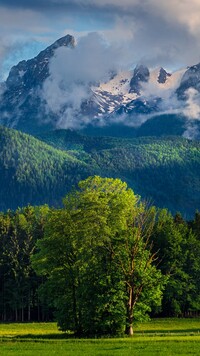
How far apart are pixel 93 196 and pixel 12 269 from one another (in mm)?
62310

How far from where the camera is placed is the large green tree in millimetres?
85812

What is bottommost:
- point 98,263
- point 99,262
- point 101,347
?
point 101,347

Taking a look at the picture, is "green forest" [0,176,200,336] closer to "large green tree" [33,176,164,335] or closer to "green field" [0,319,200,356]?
"large green tree" [33,176,164,335]

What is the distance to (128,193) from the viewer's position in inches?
3629

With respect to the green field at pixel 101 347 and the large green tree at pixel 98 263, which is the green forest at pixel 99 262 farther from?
the green field at pixel 101 347

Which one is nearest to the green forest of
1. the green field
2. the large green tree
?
the large green tree

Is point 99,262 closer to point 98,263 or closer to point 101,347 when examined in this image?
point 98,263

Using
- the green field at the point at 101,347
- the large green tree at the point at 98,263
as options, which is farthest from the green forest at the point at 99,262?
the green field at the point at 101,347

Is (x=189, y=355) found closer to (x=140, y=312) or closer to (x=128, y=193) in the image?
(x=140, y=312)

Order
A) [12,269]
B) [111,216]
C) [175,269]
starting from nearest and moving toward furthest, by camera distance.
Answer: [111,216] < [175,269] < [12,269]

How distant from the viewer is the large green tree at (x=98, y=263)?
85812mm

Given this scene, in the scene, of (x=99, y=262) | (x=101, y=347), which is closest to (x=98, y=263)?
(x=99, y=262)

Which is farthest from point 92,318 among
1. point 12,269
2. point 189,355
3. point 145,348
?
point 12,269

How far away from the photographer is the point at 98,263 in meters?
88.4
